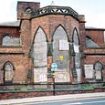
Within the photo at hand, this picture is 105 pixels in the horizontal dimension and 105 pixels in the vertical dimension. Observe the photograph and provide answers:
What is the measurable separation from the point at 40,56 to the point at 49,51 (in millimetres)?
1277

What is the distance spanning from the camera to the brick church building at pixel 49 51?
123ft

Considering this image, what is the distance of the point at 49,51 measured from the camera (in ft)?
122

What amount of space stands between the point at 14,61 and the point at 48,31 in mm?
5433

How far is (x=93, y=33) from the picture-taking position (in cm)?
5119

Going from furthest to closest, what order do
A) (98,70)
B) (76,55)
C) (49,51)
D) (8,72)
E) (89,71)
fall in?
(98,70), (89,71), (8,72), (76,55), (49,51)

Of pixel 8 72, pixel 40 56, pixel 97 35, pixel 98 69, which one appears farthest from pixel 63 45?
pixel 97 35

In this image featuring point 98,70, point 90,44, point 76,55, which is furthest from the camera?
point 90,44

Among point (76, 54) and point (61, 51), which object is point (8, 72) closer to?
point (61, 51)

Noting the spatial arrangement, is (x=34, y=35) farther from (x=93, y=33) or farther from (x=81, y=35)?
(x=93, y=33)

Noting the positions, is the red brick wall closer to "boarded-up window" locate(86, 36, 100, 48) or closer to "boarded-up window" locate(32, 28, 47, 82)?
"boarded-up window" locate(86, 36, 100, 48)

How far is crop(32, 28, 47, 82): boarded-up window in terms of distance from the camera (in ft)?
123

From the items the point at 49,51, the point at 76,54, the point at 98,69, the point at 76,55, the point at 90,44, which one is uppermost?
the point at 90,44

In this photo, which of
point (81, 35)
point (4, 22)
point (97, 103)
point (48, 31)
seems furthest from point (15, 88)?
point (4, 22)

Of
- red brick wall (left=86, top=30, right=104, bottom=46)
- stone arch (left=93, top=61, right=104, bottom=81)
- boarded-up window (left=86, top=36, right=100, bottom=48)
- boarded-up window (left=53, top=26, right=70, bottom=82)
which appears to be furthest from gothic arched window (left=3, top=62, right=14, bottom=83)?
red brick wall (left=86, top=30, right=104, bottom=46)
